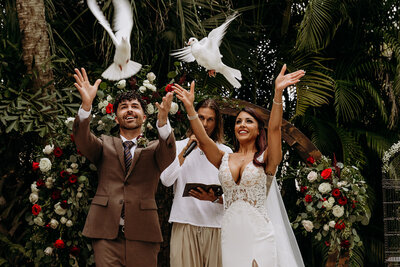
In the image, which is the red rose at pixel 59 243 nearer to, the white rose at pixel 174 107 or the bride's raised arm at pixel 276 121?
the white rose at pixel 174 107

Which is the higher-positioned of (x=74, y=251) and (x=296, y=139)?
(x=296, y=139)

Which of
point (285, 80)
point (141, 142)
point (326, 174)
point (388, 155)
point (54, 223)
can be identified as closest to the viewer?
point (285, 80)

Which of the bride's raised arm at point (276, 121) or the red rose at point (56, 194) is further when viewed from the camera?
the red rose at point (56, 194)

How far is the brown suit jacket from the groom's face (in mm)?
141

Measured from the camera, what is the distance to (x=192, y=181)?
4727mm

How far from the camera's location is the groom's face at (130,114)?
14.1 ft

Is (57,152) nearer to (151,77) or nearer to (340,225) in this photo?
(151,77)

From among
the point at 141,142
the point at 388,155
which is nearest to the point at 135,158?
the point at 141,142

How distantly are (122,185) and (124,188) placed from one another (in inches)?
1.3

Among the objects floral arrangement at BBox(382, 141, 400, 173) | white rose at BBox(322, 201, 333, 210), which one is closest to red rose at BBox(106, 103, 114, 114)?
white rose at BBox(322, 201, 333, 210)

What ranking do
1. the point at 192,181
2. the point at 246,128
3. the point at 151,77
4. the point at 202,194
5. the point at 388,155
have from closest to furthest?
the point at 246,128, the point at 202,194, the point at 192,181, the point at 151,77, the point at 388,155

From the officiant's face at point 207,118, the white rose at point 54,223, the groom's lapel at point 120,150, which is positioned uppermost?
the officiant's face at point 207,118

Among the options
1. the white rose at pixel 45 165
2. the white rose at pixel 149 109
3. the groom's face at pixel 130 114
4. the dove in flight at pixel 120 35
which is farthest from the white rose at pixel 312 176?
the white rose at pixel 45 165

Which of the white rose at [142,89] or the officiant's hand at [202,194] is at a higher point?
the white rose at [142,89]
